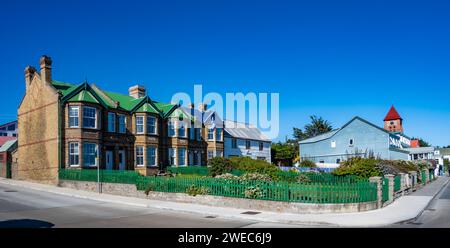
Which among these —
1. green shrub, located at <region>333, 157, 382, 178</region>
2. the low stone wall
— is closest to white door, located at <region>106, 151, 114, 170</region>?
the low stone wall

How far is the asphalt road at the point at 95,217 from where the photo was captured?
14289 mm

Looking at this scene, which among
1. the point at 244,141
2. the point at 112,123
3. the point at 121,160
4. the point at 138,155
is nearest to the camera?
the point at 112,123

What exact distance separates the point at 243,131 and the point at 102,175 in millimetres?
36125

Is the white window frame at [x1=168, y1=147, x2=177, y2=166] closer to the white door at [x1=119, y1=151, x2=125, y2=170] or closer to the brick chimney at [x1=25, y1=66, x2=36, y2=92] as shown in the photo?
the white door at [x1=119, y1=151, x2=125, y2=170]

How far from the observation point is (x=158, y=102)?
4744 centimetres

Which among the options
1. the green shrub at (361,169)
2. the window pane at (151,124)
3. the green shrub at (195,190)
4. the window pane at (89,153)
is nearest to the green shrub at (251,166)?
the green shrub at (361,169)

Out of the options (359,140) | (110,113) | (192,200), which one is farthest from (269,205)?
(359,140)

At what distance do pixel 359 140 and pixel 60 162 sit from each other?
146ft

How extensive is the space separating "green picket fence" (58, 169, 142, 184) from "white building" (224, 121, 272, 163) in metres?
26.3

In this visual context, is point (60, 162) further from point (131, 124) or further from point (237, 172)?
point (237, 172)

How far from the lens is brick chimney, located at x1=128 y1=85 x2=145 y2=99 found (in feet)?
149

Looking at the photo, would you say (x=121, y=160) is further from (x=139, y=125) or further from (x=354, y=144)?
(x=354, y=144)

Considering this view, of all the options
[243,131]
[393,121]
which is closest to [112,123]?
[243,131]

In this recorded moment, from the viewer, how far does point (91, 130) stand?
3281 centimetres
